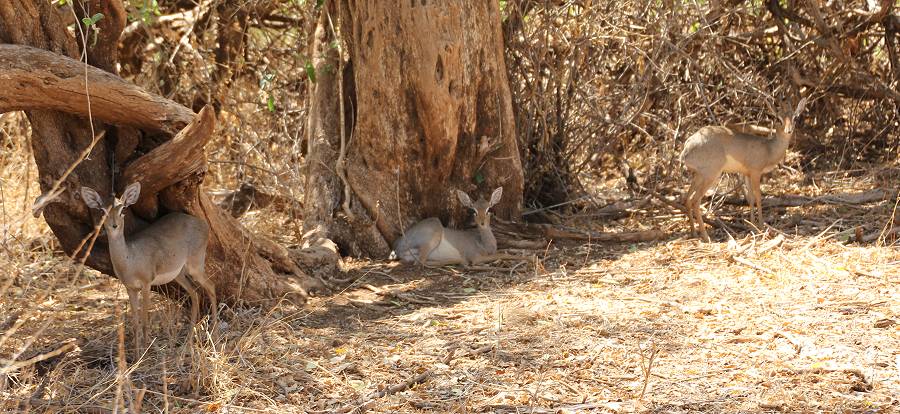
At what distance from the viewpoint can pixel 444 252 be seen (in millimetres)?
7332

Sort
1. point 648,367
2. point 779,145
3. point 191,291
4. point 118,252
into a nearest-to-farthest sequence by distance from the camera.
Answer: point 648,367 < point 118,252 < point 191,291 < point 779,145

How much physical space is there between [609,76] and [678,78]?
0.65 metres

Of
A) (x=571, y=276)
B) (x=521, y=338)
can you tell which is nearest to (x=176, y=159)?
(x=521, y=338)

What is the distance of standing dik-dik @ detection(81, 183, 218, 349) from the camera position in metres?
4.94

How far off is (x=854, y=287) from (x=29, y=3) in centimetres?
505

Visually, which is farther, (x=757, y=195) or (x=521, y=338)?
(x=757, y=195)

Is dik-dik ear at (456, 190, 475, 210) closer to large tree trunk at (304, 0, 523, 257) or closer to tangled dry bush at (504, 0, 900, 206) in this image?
large tree trunk at (304, 0, 523, 257)

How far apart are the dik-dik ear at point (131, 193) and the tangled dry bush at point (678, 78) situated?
396 centimetres

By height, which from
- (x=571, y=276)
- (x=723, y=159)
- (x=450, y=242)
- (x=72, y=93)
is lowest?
(x=571, y=276)

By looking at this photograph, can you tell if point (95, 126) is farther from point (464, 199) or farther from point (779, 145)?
point (779, 145)

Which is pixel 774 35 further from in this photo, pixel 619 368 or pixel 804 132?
pixel 619 368

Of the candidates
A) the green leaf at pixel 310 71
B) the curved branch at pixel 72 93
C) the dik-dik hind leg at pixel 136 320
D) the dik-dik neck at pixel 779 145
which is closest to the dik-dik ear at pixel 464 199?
the green leaf at pixel 310 71

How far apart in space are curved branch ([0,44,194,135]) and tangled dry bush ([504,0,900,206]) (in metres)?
3.69

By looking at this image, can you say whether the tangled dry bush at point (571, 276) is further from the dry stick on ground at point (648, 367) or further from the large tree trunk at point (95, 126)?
the large tree trunk at point (95, 126)
